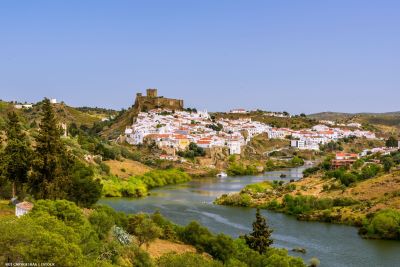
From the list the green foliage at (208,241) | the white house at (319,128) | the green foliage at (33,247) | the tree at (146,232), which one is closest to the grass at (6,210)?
the tree at (146,232)

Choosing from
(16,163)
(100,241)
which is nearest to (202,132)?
(16,163)

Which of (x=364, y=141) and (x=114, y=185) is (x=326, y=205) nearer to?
(x=114, y=185)

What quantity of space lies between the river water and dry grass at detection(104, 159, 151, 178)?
740cm

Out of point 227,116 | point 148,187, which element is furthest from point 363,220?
point 227,116

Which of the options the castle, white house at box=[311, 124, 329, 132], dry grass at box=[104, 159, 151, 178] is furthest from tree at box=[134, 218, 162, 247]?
white house at box=[311, 124, 329, 132]

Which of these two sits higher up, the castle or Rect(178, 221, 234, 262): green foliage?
the castle

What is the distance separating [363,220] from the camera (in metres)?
39.0

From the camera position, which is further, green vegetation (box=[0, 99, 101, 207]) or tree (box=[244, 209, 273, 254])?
tree (box=[244, 209, 273, 254])

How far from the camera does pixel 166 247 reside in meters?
28.5

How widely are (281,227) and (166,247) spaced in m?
13.5

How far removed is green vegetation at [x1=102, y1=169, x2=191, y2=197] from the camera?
2165 inches

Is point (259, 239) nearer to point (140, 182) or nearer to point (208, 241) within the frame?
point (208, 241)

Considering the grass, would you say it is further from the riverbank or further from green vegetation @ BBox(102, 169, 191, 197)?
green vegetation @ BBox(102, 169, 191, 197)

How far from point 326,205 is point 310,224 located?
4.43m
